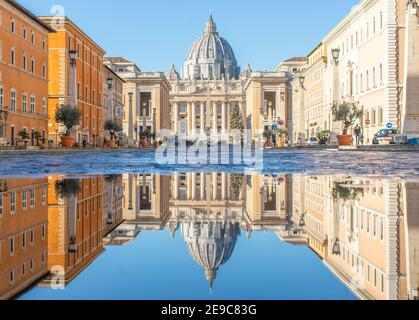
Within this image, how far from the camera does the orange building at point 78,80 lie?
50.4 m

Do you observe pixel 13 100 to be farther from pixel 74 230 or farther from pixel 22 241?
pixel 22 241

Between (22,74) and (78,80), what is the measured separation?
14.5m

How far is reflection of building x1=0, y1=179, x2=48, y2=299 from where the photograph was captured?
282 cm

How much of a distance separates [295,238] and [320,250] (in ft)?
1.67

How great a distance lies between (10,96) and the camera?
128ft

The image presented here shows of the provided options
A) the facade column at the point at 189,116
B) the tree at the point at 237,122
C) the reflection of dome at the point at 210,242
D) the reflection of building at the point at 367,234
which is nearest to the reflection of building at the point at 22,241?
the reflection of dome at the point at 210,242

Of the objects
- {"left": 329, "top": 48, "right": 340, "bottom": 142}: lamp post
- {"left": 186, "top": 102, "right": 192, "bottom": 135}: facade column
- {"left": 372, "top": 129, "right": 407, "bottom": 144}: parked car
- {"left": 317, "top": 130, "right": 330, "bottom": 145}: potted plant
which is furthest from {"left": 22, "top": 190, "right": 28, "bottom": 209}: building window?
{"left": 186, "top": 102, "right": 192, "bottom": 135}: facade column

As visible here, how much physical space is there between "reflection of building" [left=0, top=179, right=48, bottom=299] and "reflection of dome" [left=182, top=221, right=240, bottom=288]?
0.80 meters

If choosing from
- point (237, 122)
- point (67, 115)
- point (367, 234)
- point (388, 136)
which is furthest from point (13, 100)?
point (237, 122)

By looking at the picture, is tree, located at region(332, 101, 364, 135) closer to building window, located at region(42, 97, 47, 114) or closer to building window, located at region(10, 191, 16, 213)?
building window, located at region(42, 97, 47, 114)

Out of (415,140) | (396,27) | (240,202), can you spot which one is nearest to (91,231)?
(240,202)

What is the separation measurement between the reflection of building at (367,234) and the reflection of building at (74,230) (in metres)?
1.32

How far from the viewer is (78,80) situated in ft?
184
